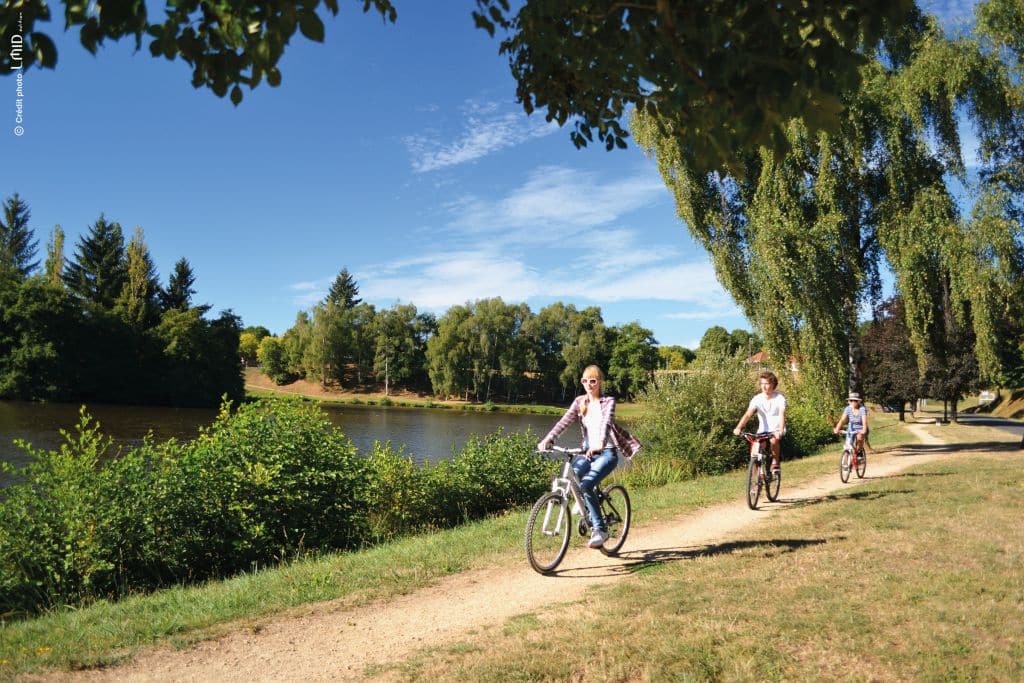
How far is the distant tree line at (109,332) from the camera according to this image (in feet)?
156

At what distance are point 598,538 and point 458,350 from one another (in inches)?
2437

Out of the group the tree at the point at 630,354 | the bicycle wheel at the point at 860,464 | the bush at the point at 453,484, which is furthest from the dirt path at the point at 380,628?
the tree at the point at 630,354

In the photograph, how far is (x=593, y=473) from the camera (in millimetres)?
6273

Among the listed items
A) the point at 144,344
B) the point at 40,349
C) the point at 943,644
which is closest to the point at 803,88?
the point at 943,644

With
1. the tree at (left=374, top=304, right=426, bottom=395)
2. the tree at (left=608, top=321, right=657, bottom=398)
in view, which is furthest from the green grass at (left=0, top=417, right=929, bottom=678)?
Result: the tree at (left=608, top=321, right=657, bottom=398)

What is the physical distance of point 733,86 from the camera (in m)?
2.70

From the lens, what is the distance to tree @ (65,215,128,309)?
195 feet

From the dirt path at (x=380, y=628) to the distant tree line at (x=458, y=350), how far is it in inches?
2384

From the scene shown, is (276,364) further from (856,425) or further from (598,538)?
(598,538)

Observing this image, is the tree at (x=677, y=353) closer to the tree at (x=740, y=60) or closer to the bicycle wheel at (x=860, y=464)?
the bicycle wheel at (x=860, y=464)

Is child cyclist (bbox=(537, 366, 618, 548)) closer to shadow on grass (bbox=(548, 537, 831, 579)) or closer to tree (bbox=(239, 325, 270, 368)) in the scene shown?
shadow on grass (bbox=(548, 537, 831, 579))

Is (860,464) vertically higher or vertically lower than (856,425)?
lower

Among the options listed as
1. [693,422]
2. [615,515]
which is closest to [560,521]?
[615,515]

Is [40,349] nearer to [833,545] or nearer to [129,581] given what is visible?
[129,581]
